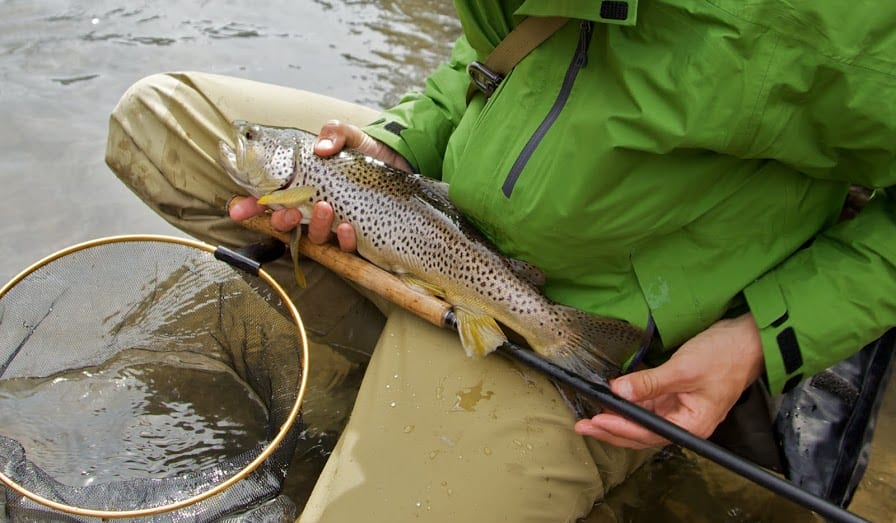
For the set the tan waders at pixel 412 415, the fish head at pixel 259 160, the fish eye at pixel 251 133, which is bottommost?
the tan waders at pixel 412 415

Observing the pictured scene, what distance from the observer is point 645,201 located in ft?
5.92

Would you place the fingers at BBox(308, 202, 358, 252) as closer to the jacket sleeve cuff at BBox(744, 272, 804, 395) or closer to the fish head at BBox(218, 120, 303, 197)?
the fish head at BBox(218, 120, 303, 197)

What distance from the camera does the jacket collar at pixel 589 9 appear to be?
5.23 feet

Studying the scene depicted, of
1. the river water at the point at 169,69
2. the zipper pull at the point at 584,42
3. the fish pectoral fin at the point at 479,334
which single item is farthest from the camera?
the river water at the point at 169,69

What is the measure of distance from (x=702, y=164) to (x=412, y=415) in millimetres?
957

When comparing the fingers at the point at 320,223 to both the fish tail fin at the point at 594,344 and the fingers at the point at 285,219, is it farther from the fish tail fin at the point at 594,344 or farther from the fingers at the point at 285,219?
the fish tail fin at the point at 594,344

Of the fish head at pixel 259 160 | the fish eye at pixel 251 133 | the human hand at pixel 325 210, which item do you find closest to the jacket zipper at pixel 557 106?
the human hand at pixel 325 210

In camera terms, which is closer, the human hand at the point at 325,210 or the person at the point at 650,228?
the person at the point at 650,228

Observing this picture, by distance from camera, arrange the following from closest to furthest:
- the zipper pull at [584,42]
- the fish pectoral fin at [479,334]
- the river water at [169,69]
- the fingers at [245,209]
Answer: the zipper pull at [584,42] → the fish pectoral fin at [479,334] → the fingers at [245,209] → the river water at [169,69]


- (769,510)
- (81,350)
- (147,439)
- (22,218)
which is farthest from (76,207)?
(769,510)

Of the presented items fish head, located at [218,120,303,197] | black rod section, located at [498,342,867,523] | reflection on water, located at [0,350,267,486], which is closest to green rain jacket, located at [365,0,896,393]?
black rod section, located at [498,342,867,523]

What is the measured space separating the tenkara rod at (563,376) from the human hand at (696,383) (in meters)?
0.05

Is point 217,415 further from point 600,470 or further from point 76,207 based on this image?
point 76,207

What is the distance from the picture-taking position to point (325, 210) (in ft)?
7.50
